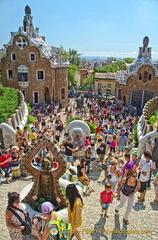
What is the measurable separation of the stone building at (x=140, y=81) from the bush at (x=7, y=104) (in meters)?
13.8

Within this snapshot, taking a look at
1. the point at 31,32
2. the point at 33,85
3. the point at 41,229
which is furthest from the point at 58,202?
the point at 31,32

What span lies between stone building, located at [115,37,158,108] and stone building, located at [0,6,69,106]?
745cm

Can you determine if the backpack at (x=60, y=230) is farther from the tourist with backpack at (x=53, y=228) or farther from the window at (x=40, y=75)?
the window at (x=40, y=75)

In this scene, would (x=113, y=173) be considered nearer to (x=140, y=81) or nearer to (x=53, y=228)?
(x=53, y=228)

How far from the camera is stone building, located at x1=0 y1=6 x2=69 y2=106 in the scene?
26.4 metres

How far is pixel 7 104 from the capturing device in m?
16.9

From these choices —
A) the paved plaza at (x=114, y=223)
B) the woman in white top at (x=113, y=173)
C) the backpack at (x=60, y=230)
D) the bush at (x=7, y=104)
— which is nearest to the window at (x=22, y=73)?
the bush at (x=7, y=104)

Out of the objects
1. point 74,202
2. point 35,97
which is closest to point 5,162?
point 74,202

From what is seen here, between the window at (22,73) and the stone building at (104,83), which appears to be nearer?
the window at (22,73)

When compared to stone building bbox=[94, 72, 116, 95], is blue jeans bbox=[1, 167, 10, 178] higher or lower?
lower

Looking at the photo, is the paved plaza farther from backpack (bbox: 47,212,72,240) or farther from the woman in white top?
backpack (bbox: 47,212,72,240)

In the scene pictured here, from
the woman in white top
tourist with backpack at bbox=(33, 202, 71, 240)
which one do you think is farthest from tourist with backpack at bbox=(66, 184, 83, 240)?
the woman in white top

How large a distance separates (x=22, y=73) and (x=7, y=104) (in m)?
11.3

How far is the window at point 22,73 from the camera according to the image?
2681cm
